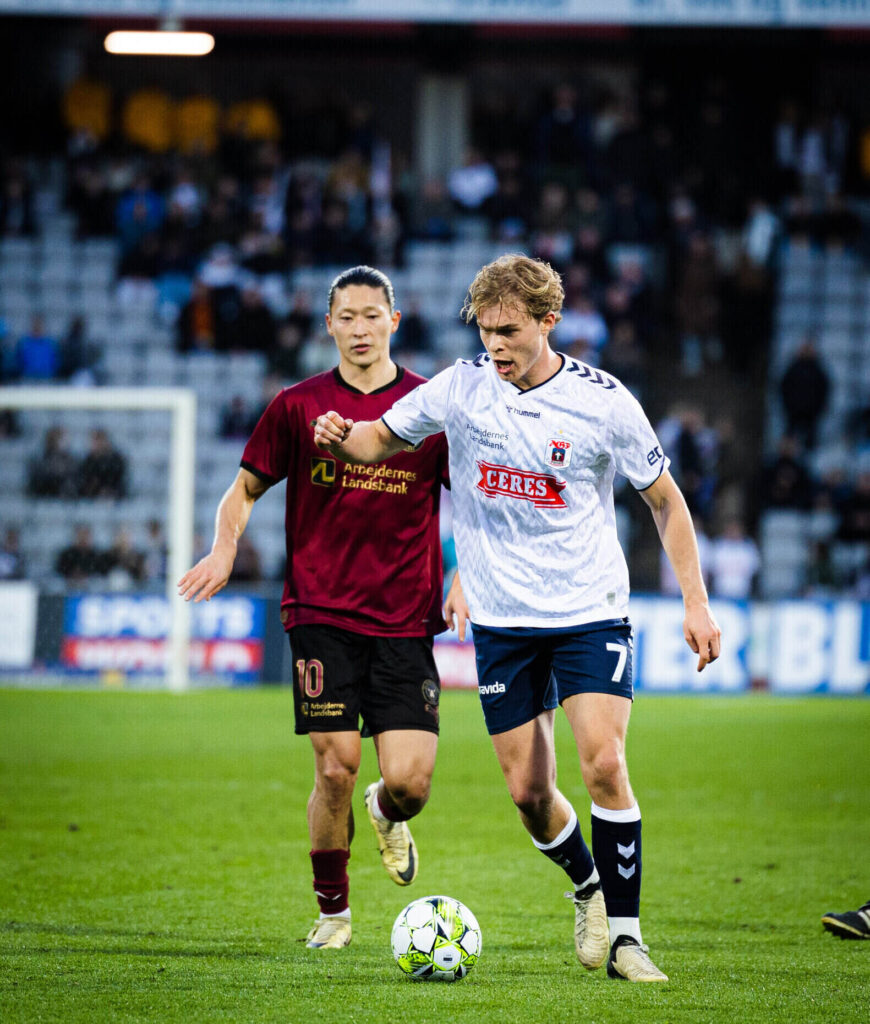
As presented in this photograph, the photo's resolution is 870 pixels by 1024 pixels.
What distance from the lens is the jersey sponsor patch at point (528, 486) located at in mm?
4961

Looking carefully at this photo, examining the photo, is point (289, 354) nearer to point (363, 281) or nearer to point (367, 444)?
point (363, 281)

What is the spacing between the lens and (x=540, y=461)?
495 centimetres

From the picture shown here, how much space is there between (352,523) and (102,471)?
1189 cm

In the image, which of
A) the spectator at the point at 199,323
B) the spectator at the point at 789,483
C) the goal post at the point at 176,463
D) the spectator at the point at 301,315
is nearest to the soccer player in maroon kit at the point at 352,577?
the goal post at the point at 176,463

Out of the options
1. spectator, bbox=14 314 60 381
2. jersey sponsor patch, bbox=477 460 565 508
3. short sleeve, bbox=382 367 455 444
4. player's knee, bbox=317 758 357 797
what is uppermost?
spectator, bbox=14 314 60 381

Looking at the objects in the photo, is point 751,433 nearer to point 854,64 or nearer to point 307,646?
point 854,64

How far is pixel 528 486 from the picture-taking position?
4977mm

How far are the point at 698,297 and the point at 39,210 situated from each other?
9.79m

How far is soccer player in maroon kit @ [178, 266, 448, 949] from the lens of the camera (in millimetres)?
5508

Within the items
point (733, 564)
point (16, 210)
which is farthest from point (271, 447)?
point (16, 210)

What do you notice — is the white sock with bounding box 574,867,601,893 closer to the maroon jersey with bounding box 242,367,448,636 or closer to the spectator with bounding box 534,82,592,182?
the maroon jersey with bounding box 242,367,448,636

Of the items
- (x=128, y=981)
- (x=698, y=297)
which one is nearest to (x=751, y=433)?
(x=698, y=297)

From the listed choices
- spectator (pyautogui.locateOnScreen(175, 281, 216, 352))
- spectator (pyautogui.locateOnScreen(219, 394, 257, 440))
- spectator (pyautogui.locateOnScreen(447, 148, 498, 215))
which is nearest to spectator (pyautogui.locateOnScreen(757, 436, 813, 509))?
spectator (pyautogui.locateOnScreen(447, 148, 498, 215))

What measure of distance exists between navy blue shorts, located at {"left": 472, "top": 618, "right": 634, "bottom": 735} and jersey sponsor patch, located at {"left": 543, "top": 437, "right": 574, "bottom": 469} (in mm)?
543
